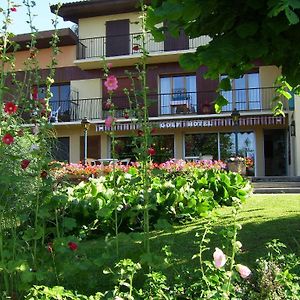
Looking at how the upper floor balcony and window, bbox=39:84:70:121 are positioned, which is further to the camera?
window, bbox=39:84:70:121

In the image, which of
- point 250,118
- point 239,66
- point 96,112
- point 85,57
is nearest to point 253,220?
point 239,66

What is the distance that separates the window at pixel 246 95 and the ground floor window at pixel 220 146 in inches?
50.1

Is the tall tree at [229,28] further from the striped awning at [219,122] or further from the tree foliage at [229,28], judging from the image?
the striped awning at [219,122]

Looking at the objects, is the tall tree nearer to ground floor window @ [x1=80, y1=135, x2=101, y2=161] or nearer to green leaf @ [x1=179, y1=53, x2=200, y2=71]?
green leaf @ [x1=179, y1=53, x2=200, y2=71]

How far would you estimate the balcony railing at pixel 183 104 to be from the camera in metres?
22.0

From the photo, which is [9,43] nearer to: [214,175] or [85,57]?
[214,175]

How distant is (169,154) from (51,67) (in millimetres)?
19141

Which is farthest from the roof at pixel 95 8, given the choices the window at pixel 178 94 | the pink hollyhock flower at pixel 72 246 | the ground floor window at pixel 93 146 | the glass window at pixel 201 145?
the pink hollyhock flower at pixel 72 246

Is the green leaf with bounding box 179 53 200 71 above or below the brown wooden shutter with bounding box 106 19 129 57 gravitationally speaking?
below

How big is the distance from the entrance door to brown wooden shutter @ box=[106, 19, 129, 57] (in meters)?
8.28

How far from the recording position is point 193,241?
567 cm

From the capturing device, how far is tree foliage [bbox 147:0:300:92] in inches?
119

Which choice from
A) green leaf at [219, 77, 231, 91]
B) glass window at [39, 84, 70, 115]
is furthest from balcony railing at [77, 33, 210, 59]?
green leaf at [219, 77, 231, 91]

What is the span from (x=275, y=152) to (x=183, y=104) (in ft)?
16.1
